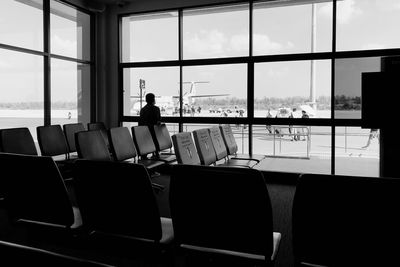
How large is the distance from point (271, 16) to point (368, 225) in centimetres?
475

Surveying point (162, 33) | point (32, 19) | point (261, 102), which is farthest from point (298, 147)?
point (32, 19)

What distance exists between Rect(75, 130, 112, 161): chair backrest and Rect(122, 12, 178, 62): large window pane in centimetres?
280

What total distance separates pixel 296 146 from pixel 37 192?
5150 millimetres

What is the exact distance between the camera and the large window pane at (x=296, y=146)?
548 centimetres

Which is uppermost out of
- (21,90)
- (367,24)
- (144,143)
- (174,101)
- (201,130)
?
(367,24)

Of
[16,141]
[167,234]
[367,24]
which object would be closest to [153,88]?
[16,141]

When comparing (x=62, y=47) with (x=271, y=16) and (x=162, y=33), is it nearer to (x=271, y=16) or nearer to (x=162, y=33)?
(x=162, y=33)

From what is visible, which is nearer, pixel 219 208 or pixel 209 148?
pixel 219 208

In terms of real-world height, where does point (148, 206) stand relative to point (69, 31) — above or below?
below

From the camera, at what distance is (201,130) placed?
3938mm

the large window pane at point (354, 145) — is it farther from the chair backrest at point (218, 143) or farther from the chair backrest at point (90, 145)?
the chair backrest at point (90, 145)

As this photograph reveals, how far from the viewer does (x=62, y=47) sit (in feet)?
19.4

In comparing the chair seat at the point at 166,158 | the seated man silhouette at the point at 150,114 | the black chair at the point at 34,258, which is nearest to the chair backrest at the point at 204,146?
the chair seat at the point at 166,158

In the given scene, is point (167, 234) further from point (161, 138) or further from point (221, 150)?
point (161, 138)
